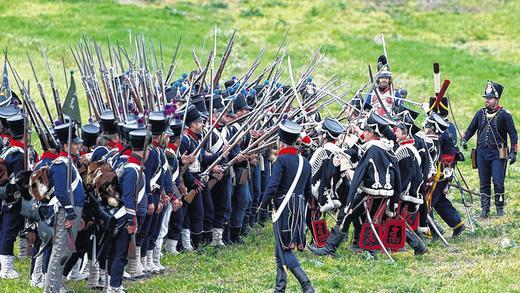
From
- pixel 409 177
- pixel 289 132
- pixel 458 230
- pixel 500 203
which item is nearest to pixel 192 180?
pixel 289 132

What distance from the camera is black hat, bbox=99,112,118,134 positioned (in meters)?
12.9

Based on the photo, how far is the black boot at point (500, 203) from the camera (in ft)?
59.6

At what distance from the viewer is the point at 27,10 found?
41969mm

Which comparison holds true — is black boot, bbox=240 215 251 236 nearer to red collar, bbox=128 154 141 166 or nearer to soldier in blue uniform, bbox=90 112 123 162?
soldier in blue uniform, bbox=90 112 123 162

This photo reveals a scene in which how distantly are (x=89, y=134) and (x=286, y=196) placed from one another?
248 centimetres

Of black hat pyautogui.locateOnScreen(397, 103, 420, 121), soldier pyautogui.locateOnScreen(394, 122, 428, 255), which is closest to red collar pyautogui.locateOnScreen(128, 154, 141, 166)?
soldier pyautogui.locateOnScreen(394, 122, 428, 255)

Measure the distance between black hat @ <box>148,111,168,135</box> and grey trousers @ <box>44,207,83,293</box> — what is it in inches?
54.4

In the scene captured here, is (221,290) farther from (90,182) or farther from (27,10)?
(27,10)

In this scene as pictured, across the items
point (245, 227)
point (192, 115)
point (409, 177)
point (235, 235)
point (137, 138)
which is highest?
point (137, 138)

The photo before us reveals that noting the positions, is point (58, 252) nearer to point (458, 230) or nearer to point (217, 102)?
point (217, 102)

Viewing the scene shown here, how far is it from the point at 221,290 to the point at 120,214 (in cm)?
164

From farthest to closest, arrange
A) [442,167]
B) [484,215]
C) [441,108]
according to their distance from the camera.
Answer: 1. [484,215]
2. [441,108]
3. [442,167]

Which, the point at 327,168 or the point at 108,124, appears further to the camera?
the point at 327,168

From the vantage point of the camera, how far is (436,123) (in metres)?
16.1
